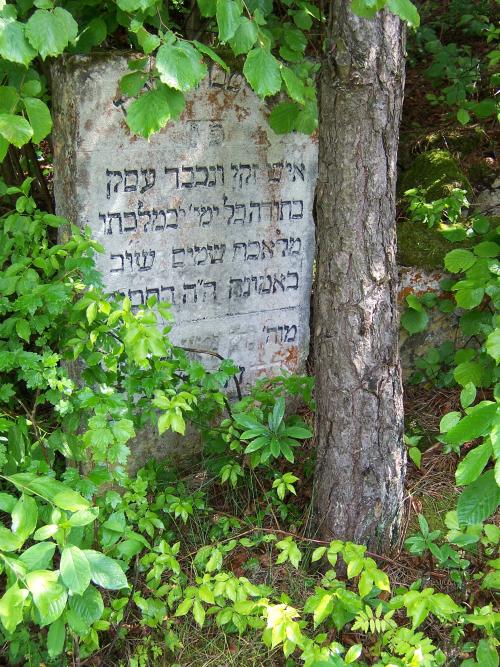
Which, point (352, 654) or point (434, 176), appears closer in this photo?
point (352, 654)

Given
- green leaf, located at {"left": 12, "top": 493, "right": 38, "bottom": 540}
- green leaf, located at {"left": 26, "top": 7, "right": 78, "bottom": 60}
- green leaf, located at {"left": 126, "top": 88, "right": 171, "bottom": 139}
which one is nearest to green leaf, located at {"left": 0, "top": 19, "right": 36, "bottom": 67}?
green leaf, located at {"left": 26, "top": 7, "right": 78, "bottom": 60}

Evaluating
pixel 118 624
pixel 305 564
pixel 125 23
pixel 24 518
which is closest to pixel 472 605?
pixel 305 564

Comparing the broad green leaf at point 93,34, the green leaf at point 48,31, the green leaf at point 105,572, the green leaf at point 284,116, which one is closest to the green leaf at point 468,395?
the green leaf at point 105,572

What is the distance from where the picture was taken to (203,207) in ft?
10.9

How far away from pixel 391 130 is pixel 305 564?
64.2 inches

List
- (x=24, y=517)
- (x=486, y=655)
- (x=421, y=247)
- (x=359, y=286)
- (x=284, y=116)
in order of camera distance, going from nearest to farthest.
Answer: (x=24, y=517) → (x=486, y=655) → (x=359, y=286) → (x=284, y=116) → (x=421, y=247)

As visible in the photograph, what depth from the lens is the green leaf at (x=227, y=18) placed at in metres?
2.00

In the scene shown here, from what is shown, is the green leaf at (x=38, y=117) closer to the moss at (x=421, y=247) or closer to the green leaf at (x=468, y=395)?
the green leaf at (x=468, y=395)

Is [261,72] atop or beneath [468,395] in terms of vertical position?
atop

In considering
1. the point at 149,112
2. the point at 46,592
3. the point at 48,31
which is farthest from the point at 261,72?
the point at 46,592

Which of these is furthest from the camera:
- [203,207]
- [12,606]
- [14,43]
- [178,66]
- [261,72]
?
[203,207]

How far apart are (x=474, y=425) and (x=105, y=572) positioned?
3.15 ft

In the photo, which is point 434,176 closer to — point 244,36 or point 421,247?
point 421,247

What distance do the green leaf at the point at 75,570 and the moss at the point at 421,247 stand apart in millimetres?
2585
